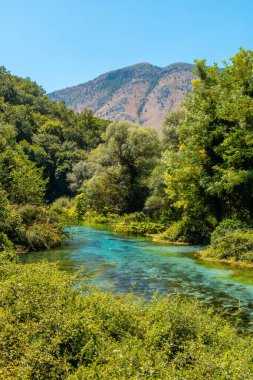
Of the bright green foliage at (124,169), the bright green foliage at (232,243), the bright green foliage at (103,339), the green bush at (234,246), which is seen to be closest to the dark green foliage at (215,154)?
the bright green foliage at (232,243)

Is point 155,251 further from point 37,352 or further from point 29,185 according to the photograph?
point 37,352

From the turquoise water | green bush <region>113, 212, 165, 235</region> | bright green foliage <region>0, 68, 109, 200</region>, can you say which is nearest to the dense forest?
green bush <region>113, 212, 165, 235</region>

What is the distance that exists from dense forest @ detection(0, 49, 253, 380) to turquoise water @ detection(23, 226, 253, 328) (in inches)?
75.8

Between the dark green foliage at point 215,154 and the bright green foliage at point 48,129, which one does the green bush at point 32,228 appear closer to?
the dark green foliage at point 215,154

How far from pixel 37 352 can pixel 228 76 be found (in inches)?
1183

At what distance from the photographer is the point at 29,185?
35719mm

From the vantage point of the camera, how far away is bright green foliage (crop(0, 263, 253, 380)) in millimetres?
6906

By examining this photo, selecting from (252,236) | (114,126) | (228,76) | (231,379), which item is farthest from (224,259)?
(114,126)

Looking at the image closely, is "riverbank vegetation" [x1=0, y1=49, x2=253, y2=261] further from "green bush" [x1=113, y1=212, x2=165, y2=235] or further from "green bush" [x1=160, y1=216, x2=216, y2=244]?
"green bush" [x1=113, y1=212, x2=165, y2=235]

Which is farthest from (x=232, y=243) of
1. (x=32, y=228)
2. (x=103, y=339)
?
(x=103, y=339)

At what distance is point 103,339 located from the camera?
7.89 m

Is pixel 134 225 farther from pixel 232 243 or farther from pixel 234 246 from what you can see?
Result: pixel 234 246

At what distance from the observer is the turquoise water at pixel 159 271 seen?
1628cm

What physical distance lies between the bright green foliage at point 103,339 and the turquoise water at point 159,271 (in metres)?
1.95
